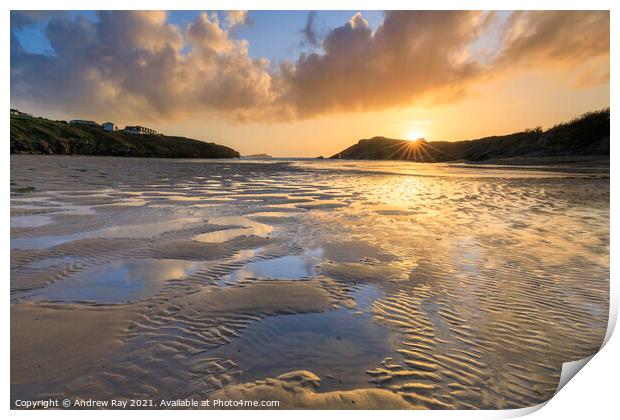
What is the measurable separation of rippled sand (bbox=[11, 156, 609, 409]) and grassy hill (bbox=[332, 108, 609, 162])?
383cm

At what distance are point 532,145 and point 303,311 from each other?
3368 inches

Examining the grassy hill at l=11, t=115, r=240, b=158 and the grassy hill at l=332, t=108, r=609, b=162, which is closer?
the grassy hill at l=332, t=108, r=609, b=162

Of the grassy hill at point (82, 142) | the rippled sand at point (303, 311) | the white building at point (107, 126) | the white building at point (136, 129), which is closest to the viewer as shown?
the rippled sand at point (303, 311)

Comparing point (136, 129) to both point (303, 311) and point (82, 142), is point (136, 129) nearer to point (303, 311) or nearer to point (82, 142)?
point (82, 142)

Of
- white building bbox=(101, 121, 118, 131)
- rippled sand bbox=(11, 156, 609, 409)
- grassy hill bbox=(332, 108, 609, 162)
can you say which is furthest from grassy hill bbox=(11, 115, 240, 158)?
grassy hill bbox=(332, 108, 609, 162)

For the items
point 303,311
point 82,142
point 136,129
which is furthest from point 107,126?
point 303,311

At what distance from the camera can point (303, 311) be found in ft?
15.6

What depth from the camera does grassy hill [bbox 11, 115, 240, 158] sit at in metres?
65.9

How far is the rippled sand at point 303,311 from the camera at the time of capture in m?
3.22

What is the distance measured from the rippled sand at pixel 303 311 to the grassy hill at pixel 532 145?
3.83 m

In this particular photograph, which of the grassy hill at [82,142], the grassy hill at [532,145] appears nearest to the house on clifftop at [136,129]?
the grassy hill at [82,142]

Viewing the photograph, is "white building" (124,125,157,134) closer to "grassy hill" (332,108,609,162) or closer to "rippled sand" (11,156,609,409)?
"grassy hill" (332,108,609,162)

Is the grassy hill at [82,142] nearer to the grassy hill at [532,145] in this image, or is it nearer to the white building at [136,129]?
the white building at [136,129]

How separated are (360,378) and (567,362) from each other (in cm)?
260
